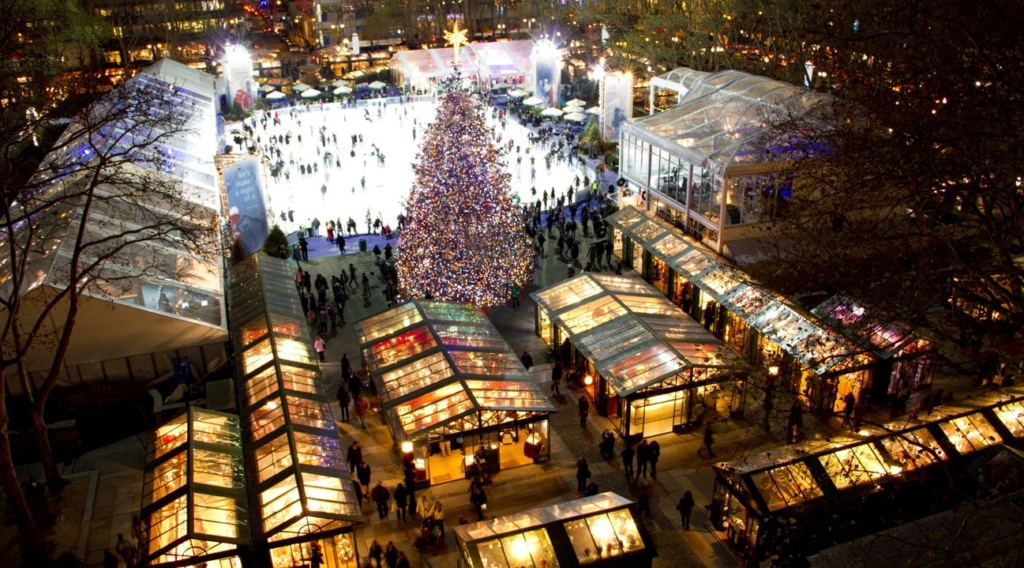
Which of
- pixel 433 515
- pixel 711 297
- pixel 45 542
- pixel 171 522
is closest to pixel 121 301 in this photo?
pixel 45 542

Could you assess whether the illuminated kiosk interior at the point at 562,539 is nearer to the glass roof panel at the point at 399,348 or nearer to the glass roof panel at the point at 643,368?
the glass roof panel at the point at 643,368

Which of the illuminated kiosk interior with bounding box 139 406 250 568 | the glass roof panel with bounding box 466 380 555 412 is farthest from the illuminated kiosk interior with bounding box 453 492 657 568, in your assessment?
the illuminated kiosk interior with bounding box 139 406 250 568

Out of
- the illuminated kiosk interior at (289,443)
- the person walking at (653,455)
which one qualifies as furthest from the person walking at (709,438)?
the illuminated kiosk interior at (289,443)

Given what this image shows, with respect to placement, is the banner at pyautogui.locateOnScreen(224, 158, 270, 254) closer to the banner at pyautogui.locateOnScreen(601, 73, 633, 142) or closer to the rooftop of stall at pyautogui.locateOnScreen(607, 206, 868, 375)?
the rooftop of stall at pyautogui.locateOnScreen(607, 206, 868, 375)

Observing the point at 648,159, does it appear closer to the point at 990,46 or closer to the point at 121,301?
the point at 990,46

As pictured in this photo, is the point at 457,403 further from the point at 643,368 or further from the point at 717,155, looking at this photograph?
the point at 717,155

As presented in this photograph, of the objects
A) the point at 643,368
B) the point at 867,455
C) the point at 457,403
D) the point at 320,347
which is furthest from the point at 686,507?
the point at 320,347
